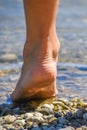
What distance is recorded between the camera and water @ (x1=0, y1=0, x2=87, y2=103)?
2719 mm

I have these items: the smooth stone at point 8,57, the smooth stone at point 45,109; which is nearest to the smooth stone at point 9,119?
the smooth stone at point 45,109

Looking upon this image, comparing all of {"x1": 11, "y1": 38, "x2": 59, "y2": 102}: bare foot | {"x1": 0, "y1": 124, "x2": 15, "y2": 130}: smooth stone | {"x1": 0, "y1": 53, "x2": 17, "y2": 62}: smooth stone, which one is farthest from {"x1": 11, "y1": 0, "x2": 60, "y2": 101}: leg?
{"x1": 0, "y1": 53, "x2": 17, "y2": 62}: smooth stone

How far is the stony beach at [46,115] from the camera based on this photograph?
6.51ft

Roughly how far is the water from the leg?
308 mm

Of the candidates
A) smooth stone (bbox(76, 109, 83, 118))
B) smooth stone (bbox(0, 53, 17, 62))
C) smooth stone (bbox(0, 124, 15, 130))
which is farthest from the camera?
smooth stone (bbox(0, 53, 17, 62))

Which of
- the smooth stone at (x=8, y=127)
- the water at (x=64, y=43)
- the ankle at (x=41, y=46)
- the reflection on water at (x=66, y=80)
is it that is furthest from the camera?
the water at (x=64, y=43)

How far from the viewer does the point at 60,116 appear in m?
2.10

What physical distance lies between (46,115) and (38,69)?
22 cm

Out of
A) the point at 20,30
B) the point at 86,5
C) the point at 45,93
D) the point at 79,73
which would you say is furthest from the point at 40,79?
the point at 86,5

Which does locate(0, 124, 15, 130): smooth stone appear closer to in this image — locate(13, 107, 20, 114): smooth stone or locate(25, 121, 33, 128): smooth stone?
locate(25, 121, 33, 128): smooth stone

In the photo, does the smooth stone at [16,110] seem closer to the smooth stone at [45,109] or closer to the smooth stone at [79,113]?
the smooth stone at [45,109]

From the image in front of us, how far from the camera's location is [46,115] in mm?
2131

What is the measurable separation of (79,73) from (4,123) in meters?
1.08

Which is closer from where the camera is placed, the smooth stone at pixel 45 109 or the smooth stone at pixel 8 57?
the smooth stone at pixel 45 109
